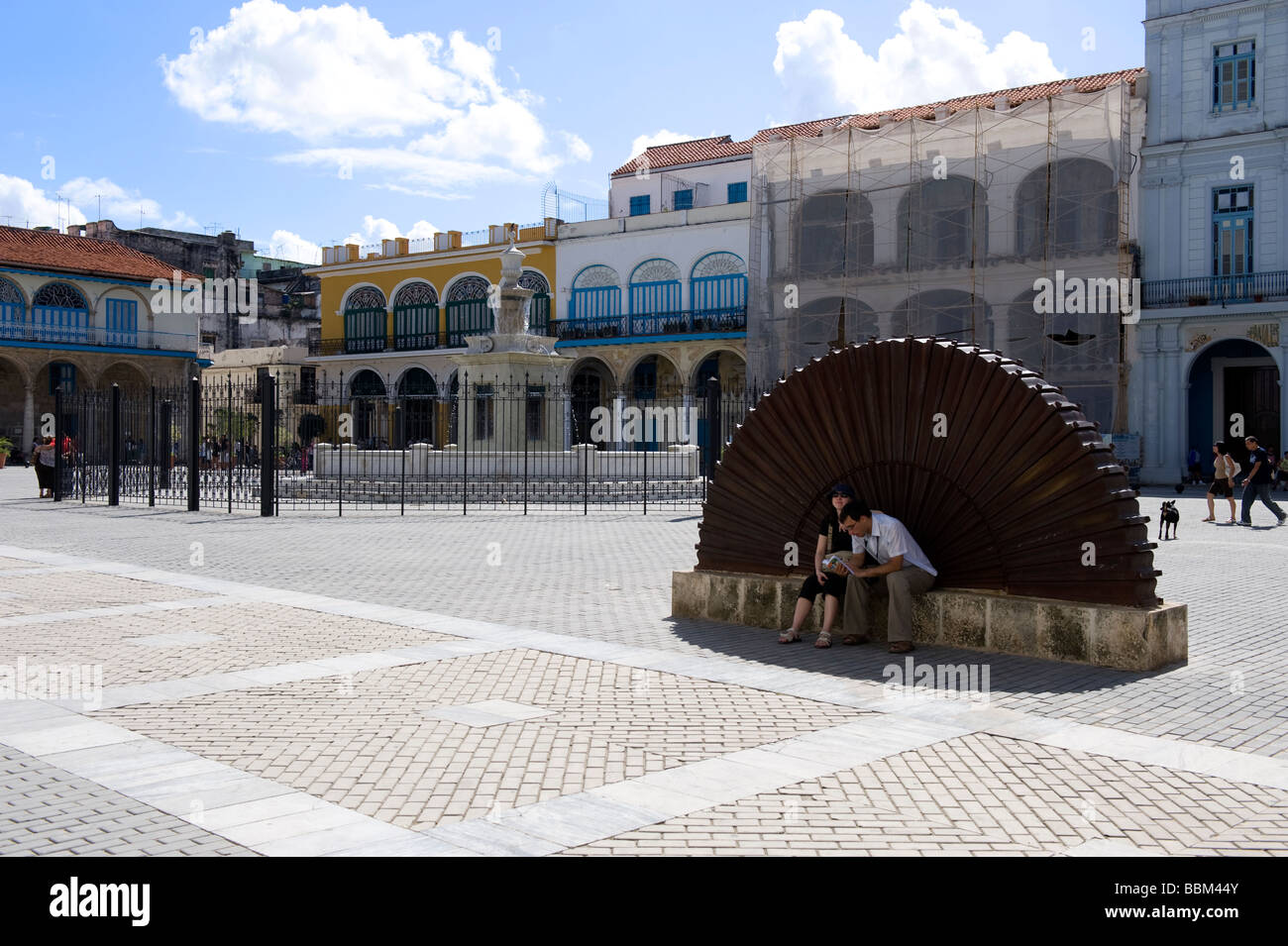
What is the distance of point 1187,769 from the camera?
5.15 m

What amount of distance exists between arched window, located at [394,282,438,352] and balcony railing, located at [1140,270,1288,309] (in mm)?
26896

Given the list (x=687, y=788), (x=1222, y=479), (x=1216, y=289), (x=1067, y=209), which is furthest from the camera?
(x=1067, y=209)

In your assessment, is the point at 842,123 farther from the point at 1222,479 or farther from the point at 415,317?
the point at 1222,479

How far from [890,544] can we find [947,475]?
607 mm

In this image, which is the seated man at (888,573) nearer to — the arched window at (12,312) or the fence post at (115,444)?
the fence post at (115,444)

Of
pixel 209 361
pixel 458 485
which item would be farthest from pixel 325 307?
pixel 458 485

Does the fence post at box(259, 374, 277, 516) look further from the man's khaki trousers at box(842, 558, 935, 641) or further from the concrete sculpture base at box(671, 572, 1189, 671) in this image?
the man's khaki trousers at box(842, 558, 935, 641)

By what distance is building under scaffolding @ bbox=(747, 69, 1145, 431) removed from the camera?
103 ft

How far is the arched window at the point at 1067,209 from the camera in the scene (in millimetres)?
31375

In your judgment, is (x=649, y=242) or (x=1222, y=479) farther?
(x=649, y=242)

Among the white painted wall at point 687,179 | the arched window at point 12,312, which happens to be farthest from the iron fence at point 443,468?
the arched window at point 12,312

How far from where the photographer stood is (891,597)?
26.0ft

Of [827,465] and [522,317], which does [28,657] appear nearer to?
[827,465]

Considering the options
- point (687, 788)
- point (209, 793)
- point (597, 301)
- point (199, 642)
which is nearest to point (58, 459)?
point (199, 642)
